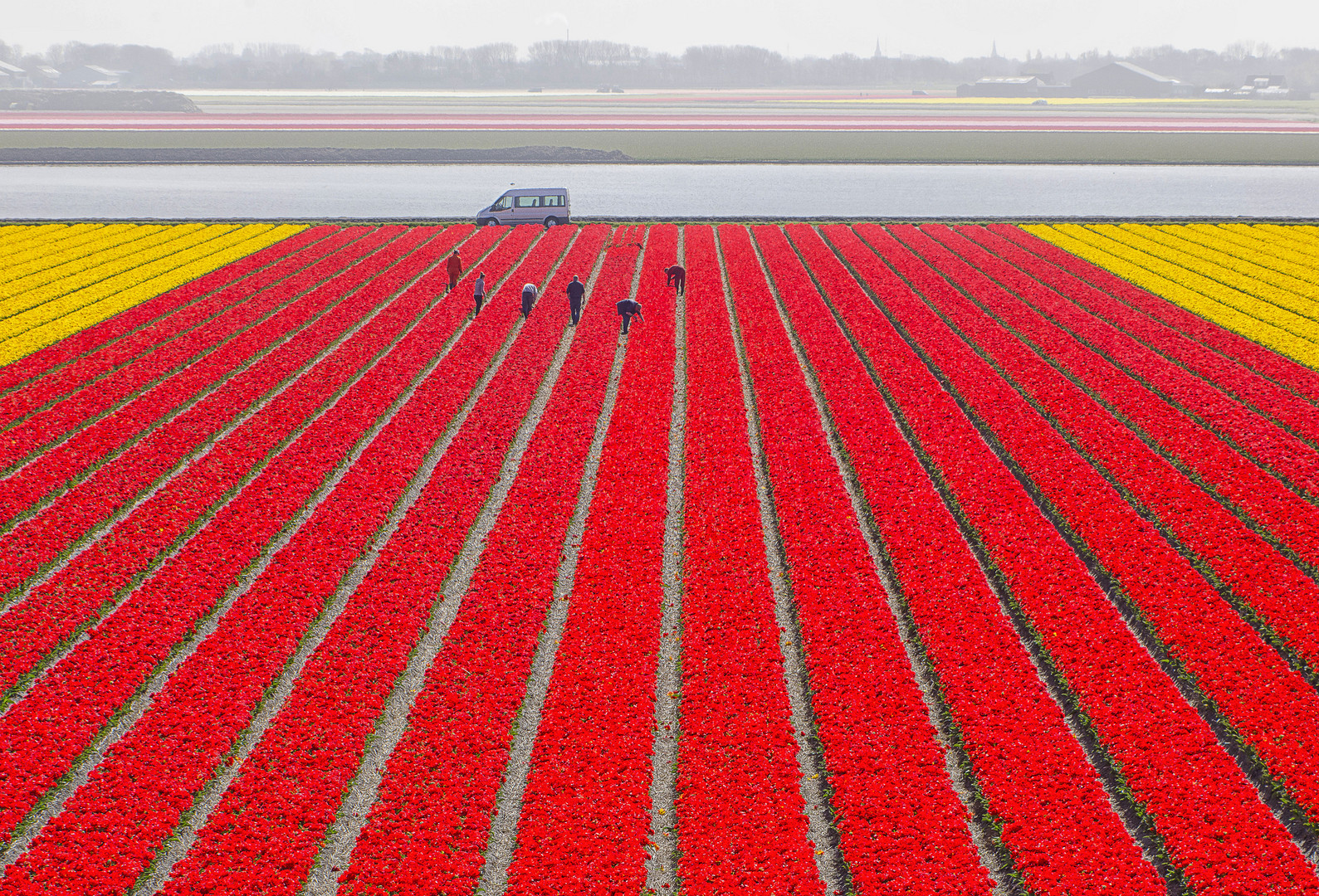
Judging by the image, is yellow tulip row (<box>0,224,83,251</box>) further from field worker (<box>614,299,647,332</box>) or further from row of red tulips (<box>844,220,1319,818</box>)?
row of red tulips (<box>844,220,1319,818</box>)

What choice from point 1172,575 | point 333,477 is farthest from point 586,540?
point 1172,575

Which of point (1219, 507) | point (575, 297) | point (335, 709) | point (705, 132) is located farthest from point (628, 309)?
point (705, 132)

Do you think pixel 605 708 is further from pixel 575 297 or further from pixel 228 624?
pixel 575 297

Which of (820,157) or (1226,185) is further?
(820,157)

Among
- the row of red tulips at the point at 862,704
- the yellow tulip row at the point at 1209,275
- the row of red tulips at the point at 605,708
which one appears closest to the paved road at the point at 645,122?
the yellow tulip row at the point at 1209,275

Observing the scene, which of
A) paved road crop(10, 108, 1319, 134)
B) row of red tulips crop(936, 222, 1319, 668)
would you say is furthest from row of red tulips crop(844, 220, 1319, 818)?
paved road crop(10, 108, 1319, 134)

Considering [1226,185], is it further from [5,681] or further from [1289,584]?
[5,681]
